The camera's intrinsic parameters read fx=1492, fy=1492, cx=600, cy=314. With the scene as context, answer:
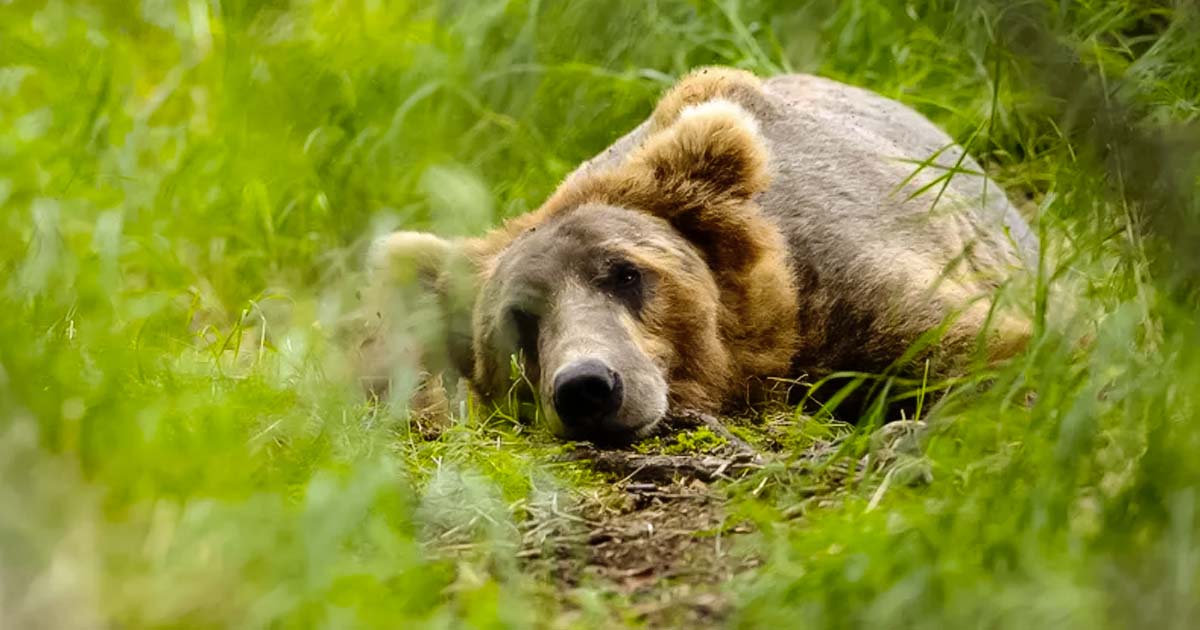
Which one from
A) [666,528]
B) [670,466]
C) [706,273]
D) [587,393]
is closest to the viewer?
[666,528]

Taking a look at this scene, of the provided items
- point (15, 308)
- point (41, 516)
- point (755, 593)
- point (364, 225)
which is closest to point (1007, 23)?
point (755, 593)

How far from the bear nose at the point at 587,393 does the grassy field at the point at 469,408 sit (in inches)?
5.7

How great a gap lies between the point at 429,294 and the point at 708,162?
3.14 feet

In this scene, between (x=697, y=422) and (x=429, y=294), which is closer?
(x=697, y=422)

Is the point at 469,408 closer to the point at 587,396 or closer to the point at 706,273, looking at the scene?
the point at 587,396

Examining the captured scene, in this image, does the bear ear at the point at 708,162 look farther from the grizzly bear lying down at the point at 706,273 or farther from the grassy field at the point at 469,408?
the grassy field at the point at 469,408

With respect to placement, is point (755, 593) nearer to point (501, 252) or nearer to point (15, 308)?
point (15, 308)

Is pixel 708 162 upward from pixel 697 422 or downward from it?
upward

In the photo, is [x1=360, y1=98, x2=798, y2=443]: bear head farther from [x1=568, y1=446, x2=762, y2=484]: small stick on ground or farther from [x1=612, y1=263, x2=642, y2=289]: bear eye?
[x1=568, y1=446, x2=762, y2=484]: small stick on ground

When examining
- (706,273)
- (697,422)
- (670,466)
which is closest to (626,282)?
(706,273)

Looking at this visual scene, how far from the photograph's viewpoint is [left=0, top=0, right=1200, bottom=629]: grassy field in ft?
7.35

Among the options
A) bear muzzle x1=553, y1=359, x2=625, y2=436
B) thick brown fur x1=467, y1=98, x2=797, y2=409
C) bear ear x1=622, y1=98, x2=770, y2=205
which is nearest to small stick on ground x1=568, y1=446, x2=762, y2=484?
bear muzzle x1=553, y1=359, x2=625, y2=436

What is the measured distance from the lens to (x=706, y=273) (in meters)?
4.18

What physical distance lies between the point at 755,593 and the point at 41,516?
1102mm
